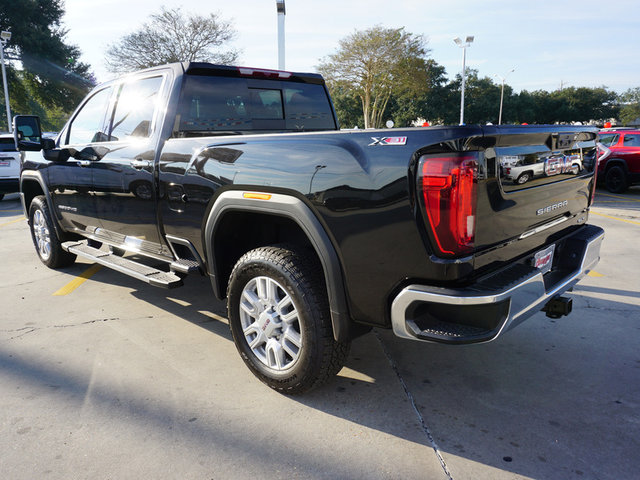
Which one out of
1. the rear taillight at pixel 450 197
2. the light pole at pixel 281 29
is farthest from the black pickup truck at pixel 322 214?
the light pole at pixel 281 29

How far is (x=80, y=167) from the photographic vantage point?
4.28 m

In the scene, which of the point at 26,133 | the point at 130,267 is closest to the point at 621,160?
the point at 130,267

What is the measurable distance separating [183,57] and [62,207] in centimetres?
3348

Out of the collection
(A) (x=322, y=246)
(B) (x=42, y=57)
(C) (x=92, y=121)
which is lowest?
(A) (x=322, y=246)

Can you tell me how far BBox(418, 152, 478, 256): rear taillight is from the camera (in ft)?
6.50

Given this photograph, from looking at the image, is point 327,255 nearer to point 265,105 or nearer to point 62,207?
point 265,105

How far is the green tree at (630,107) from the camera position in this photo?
264ft

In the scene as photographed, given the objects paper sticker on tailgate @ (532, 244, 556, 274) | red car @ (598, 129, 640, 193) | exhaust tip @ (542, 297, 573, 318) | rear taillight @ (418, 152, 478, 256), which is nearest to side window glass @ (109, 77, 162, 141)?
rear taillight @ (418, 152, 478, 256)

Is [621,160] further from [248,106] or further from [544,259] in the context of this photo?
[248,106]

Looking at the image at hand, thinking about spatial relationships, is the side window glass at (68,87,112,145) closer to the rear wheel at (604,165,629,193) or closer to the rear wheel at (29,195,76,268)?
the rear wheel at (29,195,76,268)

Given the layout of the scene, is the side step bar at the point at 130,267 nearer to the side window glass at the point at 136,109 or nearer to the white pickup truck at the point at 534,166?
the side window glass at the point at 136,109

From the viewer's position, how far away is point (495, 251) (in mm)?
2250

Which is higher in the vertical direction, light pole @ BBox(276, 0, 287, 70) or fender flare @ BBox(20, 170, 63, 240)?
light pole @ BBox(276, 0, 287, 70)

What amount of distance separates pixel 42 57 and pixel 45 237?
38.0m
